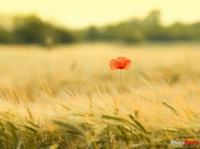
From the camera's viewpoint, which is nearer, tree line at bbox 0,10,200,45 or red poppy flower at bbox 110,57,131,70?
red poppy flower at bbox 110,57,131,70

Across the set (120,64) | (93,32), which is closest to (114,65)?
(120,64)

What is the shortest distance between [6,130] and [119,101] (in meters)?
0.55

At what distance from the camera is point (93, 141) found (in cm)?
289

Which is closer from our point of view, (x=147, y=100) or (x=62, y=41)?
(x=147, y=100)

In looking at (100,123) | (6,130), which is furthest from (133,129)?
(6,130)

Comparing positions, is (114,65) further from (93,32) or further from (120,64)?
(93,32)

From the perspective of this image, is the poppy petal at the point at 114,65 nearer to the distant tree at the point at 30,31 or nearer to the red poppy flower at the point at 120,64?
the red poppy flower at the point at 120,64

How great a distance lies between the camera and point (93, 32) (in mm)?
32500

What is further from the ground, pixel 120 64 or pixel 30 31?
pixel 120 64

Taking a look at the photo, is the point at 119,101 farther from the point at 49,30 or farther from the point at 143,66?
the point at 49,30

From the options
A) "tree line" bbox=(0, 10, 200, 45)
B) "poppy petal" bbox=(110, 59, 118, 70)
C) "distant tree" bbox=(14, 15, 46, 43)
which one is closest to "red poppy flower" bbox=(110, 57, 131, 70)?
"poppy petal" bbox=(110, 59, 118, 70)

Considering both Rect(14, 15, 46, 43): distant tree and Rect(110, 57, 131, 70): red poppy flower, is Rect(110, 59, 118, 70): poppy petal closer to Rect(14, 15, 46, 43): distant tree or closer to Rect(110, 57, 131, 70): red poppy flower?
Rect(110, 57, 131, 70): red poppy flower

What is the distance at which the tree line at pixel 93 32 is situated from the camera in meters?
31.6

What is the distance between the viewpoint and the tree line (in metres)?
31.6
